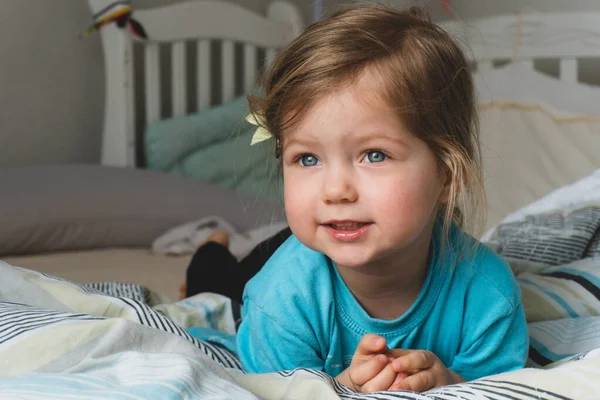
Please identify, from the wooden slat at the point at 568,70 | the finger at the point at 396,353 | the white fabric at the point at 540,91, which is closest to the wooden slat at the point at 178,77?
the white fabric at the point at 540,91

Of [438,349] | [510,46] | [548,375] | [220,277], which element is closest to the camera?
[548,375]

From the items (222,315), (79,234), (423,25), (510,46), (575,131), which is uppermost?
(423,25)

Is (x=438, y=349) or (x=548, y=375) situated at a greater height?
(x=548, y=375)

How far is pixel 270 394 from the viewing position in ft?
2.32

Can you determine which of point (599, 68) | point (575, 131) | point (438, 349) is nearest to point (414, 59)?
point (438, 349)

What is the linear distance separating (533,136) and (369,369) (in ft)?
4.56

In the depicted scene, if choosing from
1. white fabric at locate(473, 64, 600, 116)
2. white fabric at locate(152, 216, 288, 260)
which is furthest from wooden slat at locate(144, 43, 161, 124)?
white fabric at locate(473, 64, 600, 116)

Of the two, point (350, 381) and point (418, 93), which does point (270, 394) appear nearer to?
point (350, 381)

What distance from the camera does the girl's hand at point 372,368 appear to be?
78 centimetres

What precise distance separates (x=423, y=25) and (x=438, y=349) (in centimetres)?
37

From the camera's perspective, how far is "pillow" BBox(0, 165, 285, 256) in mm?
1949

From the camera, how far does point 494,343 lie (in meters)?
0.89

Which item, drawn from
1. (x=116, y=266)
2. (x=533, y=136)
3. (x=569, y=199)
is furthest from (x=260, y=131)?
(x=533, y=136)

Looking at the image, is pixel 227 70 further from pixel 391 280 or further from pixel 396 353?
pixel 396 353
